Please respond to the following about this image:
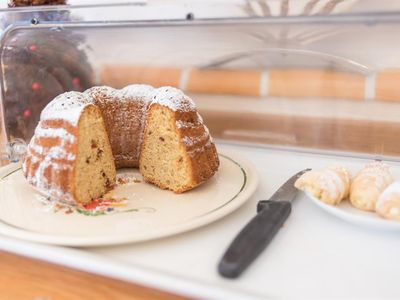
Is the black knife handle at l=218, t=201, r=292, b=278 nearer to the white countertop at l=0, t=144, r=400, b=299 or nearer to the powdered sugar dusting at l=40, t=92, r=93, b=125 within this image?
the white countertop at l=0, t=144, r=400, b=299

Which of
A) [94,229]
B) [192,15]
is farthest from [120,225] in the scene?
[192,15]

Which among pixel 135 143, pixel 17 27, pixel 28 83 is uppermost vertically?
pixel 17 27

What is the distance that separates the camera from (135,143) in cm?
92

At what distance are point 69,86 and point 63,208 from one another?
54 centimetres

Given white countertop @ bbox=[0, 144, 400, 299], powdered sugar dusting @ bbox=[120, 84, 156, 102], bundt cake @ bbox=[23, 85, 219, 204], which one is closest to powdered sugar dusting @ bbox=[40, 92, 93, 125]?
bundt cake @ bbox=[23, 85, 219, 204]

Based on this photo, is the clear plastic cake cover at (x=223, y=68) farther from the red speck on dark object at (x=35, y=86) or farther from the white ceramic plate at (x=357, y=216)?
the white ceramic plate at (x=357, y=216)

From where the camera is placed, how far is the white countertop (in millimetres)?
529

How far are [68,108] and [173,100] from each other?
0.19 m

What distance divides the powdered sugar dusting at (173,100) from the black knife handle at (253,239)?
25cm

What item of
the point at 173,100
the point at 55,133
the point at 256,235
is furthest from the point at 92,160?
the point at 256,235

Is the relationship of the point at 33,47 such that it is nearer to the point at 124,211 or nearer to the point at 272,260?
the point at 124,211

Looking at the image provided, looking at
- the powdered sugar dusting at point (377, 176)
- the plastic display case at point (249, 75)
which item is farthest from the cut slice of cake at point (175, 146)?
the powdered sugar dusting at point (377, 176)

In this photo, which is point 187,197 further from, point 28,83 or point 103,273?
point 28,83

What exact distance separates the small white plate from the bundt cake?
3 centimetres
